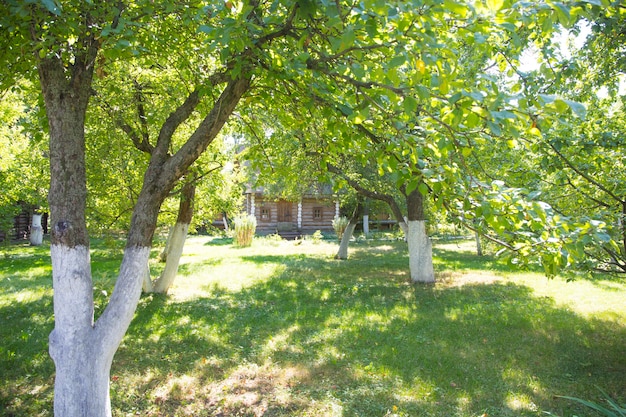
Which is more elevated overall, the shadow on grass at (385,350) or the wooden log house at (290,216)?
the wooden log house at (290,216)

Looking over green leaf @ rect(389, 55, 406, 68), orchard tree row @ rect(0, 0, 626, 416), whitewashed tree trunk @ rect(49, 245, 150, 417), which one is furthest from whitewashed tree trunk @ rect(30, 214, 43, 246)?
green leaf @ rect(389, 55, 406, 68)

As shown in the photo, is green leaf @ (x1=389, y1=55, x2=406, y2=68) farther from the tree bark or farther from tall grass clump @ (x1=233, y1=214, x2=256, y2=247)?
tall grass clump @ (x1=233, y1=214, x2=256, y2=247)

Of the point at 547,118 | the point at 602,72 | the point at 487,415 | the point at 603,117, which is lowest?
the point at 487,415

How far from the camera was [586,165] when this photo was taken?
5.34 metres

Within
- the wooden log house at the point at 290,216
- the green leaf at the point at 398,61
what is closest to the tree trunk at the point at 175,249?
the green leaf at the point at 398,61

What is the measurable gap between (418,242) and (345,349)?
555 cm

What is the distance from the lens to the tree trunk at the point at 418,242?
11.2 metres

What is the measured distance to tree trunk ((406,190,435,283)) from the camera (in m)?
11.2

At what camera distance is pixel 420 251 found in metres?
11.3

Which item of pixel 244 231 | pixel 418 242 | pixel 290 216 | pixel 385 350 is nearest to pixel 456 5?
pixel 385 350

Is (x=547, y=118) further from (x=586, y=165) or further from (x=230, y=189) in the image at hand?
(x=230, y=189)

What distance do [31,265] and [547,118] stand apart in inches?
613

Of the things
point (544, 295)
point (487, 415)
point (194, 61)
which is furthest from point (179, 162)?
point (544, 295)

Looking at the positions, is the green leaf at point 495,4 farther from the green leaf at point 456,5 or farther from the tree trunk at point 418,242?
the tree trunk at point 418,242
